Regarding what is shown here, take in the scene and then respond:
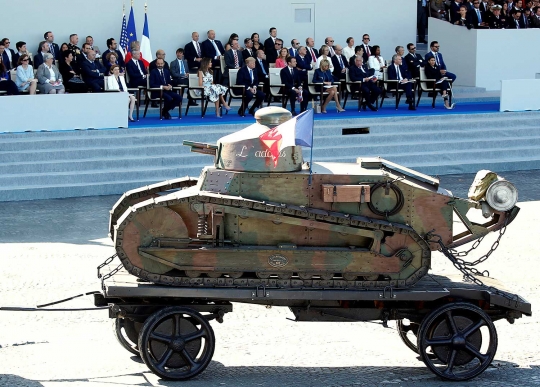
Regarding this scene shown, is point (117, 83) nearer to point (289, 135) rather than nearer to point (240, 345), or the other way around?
point (240, 345)

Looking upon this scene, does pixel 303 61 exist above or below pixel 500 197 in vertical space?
above

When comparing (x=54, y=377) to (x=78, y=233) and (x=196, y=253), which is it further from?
(x=78, y=233)

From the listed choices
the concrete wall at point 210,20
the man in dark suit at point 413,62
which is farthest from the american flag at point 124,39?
the man in dark suit at point 413,62

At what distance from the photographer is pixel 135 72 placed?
2609 centimetres

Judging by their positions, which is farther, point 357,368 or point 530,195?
point 530,195

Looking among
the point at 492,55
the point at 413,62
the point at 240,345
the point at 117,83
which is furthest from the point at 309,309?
the point at 492,55

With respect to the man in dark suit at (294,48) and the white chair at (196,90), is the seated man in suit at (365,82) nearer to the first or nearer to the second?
the man in dark suit at (294,48)

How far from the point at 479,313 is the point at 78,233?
9.26m

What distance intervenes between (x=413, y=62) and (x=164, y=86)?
24.8 feet

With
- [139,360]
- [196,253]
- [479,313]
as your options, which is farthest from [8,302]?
[479,313]

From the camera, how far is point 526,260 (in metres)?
16.9

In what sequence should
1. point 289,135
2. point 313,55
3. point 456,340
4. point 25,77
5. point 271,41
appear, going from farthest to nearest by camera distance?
point 271,41, point 313,55, point 25,77, point 289,135, point 456,340

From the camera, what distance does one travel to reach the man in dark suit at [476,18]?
1267 inches

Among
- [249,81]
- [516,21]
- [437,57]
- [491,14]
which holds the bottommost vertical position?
[249,81]
